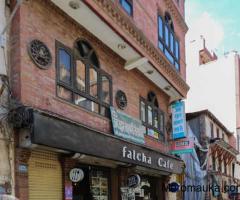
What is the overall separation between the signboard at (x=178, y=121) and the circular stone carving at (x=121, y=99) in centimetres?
460

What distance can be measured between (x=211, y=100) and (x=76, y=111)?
3122 centimetres

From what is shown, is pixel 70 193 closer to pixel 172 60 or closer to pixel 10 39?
pixel 10 39

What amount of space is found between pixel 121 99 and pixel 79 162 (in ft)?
10.4

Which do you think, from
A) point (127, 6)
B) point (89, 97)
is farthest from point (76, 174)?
point (127, 6)

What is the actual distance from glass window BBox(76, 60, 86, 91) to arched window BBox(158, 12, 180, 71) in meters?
6.26

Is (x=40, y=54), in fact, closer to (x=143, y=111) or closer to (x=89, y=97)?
(x=89, y=97)

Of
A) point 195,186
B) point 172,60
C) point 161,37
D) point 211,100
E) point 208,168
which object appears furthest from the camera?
point 211,100

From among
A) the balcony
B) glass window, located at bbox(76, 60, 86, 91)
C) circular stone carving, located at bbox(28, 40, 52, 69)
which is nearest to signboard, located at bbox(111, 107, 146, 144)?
glass window, located at bbox(76, 60, 86, 91)

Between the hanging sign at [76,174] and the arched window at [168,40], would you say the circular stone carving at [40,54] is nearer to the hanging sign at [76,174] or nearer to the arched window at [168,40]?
the hanging sign at [76,174]

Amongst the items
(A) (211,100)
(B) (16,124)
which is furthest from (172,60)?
(A) (211,100)

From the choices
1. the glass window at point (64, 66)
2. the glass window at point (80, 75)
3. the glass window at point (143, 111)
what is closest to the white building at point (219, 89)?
the glass window at point (143, 111)

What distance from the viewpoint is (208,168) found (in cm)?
2883

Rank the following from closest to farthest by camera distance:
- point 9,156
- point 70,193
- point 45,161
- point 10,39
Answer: point 9,156 → point 10,39 → point 45,161 → point 70,193

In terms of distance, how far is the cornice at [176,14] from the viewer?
2069cm
